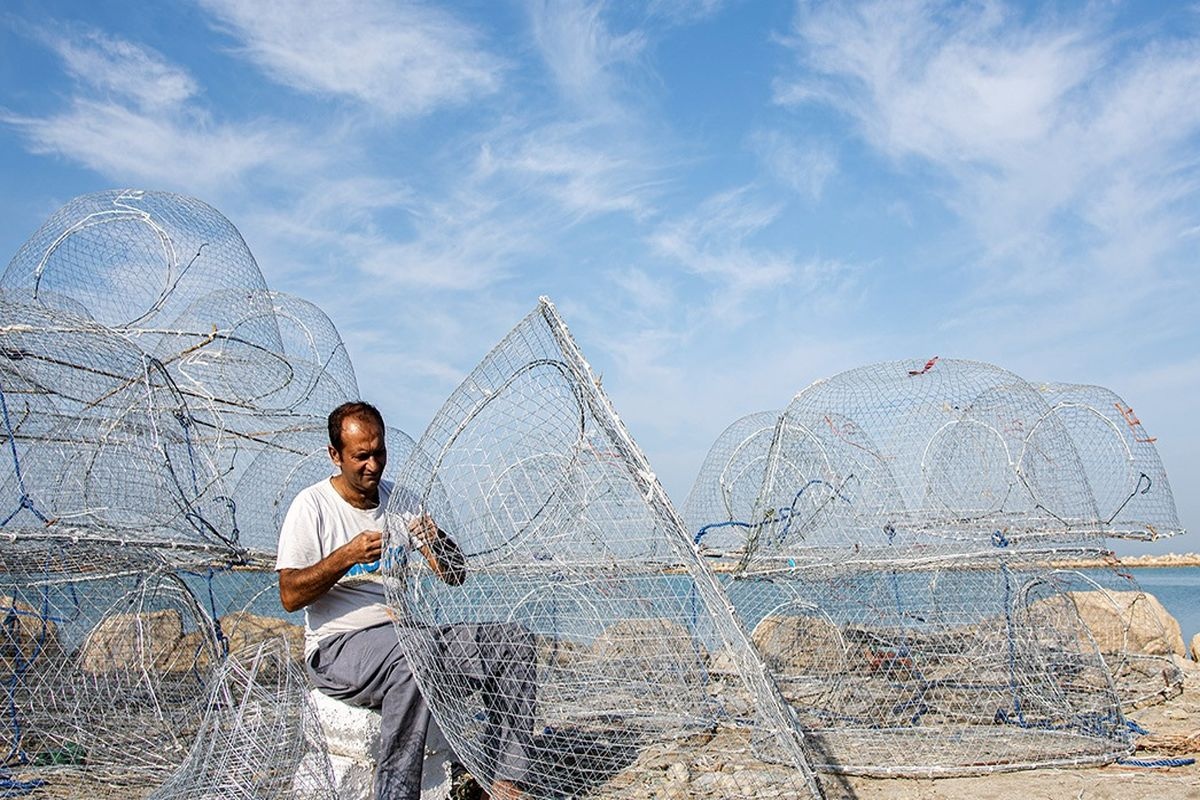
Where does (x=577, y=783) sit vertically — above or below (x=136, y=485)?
below

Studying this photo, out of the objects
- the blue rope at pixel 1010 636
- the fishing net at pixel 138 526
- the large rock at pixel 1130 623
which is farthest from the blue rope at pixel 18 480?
the large rock at pixel 1130 623

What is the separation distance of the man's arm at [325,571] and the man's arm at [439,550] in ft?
0.44

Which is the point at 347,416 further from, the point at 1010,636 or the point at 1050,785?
the point at 1010,636

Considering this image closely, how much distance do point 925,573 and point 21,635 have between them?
4906 millimetres

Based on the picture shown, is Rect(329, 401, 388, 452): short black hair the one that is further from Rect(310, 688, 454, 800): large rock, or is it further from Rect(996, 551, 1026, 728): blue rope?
Rect(996, 551, 1026, 728): blue rope

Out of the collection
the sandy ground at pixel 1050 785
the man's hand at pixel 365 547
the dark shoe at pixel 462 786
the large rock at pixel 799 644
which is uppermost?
the large rock at pixel 799 644

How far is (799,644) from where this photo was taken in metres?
6.28

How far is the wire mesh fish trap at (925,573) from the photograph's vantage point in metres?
4.63

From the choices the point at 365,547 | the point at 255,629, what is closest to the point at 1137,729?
the point at 365,547

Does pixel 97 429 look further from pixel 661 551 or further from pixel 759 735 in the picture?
pixel 759 735

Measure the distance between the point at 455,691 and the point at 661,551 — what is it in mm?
1635

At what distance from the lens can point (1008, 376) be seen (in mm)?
7785

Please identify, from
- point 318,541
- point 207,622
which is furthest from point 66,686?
point 318,541

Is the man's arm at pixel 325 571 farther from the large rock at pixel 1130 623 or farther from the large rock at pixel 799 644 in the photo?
the large rock at pixel 1130 623
